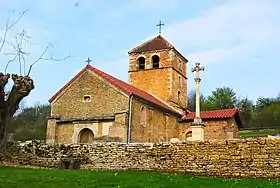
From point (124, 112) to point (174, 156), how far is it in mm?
9696

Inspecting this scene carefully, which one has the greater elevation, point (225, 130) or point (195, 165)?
point (225, 130)

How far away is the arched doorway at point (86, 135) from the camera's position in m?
27.9

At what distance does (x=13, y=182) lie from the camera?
38.2ft

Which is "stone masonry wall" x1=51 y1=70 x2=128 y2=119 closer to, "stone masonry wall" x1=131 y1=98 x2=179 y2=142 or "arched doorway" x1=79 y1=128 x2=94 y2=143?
"arched doorway" x1=79 y1=128 x2=94 y2=143

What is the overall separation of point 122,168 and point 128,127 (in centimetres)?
846

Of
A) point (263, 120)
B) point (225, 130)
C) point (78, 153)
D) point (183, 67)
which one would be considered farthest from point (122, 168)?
point (263, 120)

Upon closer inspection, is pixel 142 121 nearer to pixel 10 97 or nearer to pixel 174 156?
pixel 174 156

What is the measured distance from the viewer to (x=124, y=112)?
1039 inches

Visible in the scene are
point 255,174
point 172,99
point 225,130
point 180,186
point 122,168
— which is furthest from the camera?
point 172,99

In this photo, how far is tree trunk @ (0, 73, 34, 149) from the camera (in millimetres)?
9438

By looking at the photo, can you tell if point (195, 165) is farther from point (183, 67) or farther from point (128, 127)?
point (183, 67)

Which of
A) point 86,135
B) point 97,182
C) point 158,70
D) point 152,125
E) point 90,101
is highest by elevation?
point 158,70

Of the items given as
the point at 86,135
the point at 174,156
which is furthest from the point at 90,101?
the point at 174,156

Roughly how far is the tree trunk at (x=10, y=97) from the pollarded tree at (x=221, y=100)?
50.4 meters
